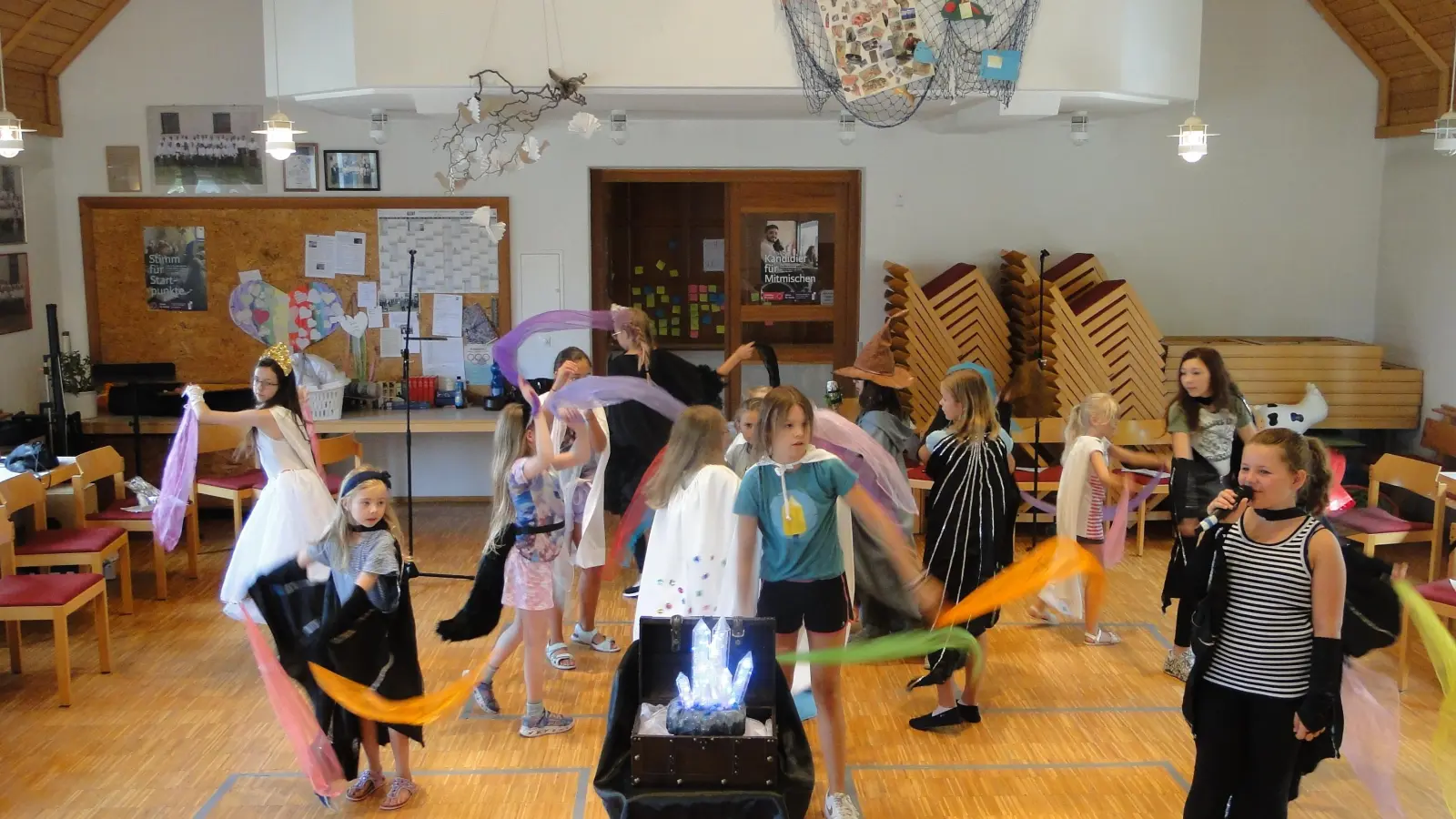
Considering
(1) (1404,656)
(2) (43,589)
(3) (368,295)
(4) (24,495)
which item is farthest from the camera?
(3) (368,295)

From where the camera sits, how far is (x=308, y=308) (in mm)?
8898

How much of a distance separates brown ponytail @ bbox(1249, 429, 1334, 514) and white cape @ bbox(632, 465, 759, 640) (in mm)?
2010

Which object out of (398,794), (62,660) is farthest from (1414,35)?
(62,660)

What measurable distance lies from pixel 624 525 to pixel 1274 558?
3.07m

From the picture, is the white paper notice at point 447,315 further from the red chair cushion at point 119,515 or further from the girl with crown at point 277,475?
the girl with crown at point 277,475

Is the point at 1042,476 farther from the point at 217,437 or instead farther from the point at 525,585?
the point at 217,437

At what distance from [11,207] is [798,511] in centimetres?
651

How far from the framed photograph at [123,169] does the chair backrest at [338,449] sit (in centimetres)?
233

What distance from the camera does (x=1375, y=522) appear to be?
6664mm

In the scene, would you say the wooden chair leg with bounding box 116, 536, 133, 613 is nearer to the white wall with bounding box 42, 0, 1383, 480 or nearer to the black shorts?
the white wall with bounding box 42, 0, 1383, 480

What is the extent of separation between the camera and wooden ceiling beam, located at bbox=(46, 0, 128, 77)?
8.41m

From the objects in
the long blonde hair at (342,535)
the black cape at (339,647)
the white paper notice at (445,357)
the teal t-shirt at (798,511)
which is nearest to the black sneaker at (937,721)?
the teal t-shirt at (798,511)

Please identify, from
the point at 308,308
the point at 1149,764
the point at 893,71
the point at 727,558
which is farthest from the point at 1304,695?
the point at 308,308

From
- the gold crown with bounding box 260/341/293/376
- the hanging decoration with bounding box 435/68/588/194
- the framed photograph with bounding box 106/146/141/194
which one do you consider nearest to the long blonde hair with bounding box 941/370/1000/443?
the hanging decoration with bounding box 435/68/588/194
